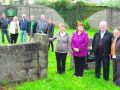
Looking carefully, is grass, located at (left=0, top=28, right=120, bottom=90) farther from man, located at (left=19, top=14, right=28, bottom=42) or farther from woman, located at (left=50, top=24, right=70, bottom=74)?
man, located at (left=19, top=14, right=28, bottom=42)

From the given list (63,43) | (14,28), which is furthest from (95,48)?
(14,28)

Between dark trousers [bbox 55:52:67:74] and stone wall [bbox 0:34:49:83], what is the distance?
89cm

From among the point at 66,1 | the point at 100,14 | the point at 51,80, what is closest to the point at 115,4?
the point at 100,14

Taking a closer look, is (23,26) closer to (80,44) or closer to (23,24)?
(23,24)

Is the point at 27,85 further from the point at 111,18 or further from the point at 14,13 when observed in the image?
the point at 14,13

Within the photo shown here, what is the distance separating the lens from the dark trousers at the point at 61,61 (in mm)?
14062

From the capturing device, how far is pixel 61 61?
1423cm

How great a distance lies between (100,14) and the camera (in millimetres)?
35781

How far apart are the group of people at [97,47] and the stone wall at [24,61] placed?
3.04 feet

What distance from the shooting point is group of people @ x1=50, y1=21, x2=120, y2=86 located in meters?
13.4

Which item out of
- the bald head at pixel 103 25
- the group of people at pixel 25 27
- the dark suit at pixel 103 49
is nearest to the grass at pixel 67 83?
the dark suit at pixel 103 49

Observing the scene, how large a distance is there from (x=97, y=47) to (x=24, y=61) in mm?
2575

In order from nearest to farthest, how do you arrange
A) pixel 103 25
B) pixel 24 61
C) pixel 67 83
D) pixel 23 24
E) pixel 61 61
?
1. pixel 24 61
2. pixel 67 83
3. pixel 103 25
4. pixel 61 61
5. pixel 23 24

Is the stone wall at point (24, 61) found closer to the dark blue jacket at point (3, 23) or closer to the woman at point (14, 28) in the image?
the woman at point (14, 28)
